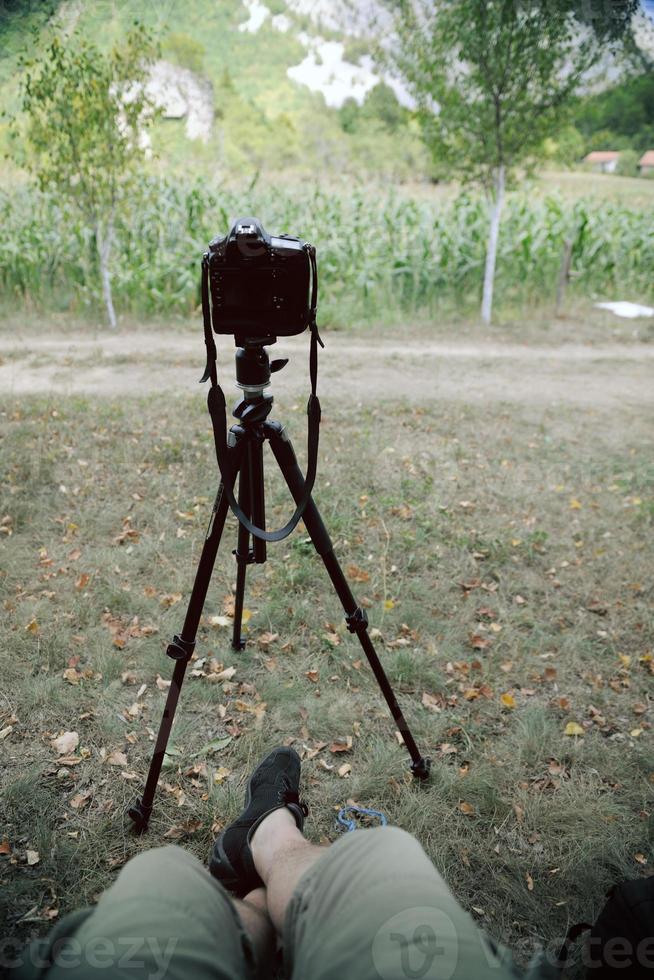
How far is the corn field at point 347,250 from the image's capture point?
24.0 feet

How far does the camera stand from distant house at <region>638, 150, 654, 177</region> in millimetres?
9939

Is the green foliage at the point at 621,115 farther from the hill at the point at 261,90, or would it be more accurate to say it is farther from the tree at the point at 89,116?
the tree at the point at 89,116

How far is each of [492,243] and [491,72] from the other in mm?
1687

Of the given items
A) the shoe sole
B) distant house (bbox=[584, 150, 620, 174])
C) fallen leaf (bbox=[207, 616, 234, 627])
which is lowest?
fallen leaf (bbox=[207, 616, 234, 627])

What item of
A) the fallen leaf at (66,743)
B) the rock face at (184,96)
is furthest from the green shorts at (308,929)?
the rock face at (184,96)

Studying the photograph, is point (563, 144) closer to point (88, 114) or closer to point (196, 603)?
point (88, 114)

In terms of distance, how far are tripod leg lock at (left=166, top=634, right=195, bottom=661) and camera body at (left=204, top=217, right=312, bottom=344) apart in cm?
73

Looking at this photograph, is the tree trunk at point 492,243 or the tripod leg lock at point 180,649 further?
the tree trunk at point 492,243

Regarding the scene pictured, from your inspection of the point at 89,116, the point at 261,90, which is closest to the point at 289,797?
the point at 89,116

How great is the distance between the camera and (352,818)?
1.75 m

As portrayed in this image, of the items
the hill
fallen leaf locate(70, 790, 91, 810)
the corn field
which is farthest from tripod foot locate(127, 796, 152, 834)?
the corn field

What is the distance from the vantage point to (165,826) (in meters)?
1.71

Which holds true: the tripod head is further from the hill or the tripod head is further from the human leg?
the hill

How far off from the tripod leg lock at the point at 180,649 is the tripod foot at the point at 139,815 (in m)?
0.48
